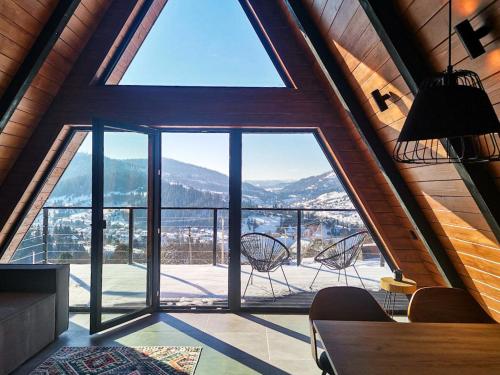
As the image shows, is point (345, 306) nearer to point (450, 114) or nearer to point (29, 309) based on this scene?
point (450, 114)

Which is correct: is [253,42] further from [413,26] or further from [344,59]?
[413,26]

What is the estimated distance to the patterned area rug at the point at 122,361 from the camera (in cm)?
257

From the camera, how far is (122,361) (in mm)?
2717

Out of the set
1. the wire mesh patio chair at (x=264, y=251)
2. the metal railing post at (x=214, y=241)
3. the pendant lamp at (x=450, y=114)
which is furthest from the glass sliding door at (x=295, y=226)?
the pendant lamp at (x=450, y=114)

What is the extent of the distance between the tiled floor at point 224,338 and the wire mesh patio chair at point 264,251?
0.71 meters

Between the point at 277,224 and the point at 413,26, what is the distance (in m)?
3.64

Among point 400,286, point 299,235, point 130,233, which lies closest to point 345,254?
point 299,235

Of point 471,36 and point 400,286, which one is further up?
point 471,36

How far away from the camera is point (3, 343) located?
2.39 metres

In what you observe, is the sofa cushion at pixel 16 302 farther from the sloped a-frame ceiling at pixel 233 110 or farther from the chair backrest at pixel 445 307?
the chair backrest at pixel 445 307

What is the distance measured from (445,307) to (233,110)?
2.48 metres

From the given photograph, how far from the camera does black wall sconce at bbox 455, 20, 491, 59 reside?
4.66ft

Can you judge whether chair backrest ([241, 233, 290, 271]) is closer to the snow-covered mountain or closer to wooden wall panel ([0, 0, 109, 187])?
the snow-covered mountain

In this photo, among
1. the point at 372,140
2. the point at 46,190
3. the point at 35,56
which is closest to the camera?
the point at 35,56
